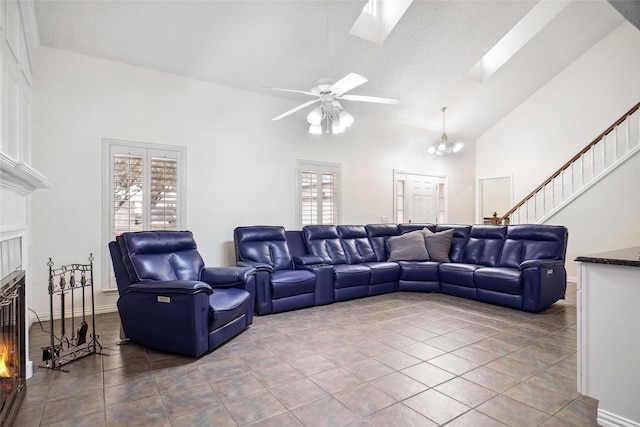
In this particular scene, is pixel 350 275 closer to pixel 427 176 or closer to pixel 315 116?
pixel 315 116

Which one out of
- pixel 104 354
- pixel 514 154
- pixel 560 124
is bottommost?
pixel 104 354

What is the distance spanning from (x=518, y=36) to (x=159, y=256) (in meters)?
6.34

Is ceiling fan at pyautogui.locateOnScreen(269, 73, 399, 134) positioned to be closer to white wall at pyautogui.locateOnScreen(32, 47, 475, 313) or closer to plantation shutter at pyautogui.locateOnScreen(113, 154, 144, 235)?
white wall at pyautogui.locateOnScreen(32, 47, 475, 313)

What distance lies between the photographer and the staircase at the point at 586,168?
215 inches

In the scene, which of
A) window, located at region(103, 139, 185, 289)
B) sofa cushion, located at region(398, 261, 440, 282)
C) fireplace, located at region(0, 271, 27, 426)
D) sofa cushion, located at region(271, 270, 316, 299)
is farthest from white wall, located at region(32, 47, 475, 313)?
fireplace, located at region(0, 271, 27, 426)

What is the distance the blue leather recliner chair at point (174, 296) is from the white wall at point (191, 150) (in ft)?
3.69

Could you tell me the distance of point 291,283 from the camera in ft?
13.5

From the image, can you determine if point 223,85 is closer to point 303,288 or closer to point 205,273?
point 205,273

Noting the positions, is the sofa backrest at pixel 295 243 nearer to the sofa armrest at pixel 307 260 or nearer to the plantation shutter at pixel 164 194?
the sofa armrest at pixel 307 260

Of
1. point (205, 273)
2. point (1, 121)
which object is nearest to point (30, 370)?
point (205, 273)

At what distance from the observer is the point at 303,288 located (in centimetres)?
423

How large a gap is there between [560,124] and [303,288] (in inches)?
240

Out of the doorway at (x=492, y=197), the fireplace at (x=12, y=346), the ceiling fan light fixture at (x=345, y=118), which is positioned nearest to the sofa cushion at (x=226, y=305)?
the fireplace at (x=12, y=346)

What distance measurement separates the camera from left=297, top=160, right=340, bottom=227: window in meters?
5.56
